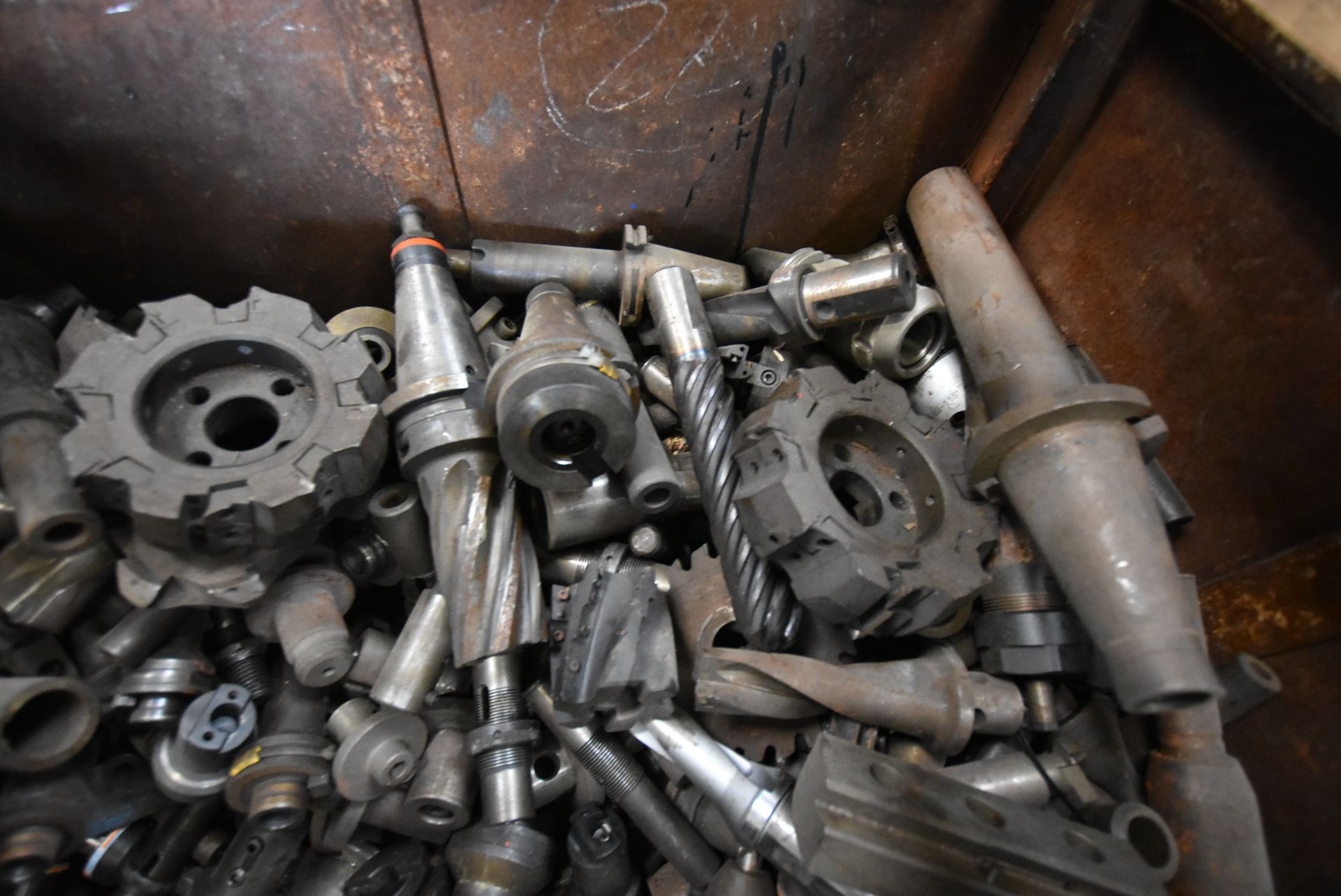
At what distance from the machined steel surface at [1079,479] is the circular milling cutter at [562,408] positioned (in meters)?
0.89

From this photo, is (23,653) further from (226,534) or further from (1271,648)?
(1271,648)

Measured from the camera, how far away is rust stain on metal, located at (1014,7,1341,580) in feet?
5.43

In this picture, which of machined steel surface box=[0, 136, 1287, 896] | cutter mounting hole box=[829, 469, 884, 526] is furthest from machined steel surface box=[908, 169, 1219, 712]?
cutter mounting hole box=[829, 469, 884, 526]

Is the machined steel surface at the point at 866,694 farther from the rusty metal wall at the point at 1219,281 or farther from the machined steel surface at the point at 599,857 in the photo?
the rusty metal wall at the point at 1219,281

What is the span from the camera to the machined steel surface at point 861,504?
1601mm

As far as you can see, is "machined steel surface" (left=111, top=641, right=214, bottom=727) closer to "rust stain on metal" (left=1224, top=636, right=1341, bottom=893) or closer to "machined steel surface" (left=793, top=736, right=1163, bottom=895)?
"machined steel surface" (left=793, top=736, right=1163, bottom=895)

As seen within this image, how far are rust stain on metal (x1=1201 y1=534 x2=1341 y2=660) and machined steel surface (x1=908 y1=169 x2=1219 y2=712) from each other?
0.46 m

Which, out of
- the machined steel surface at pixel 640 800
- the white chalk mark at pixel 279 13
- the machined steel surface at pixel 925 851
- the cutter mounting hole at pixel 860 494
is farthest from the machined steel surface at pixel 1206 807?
the white chalk mark at pixel 279 13

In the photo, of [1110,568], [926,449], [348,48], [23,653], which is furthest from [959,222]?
[23,653]

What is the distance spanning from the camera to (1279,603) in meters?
1.72

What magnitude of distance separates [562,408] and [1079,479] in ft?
3.80

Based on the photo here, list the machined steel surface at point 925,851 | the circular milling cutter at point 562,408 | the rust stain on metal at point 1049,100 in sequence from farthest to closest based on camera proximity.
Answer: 1. the rust stain on metal at point 1049,100
2. the circular milling cutter at point 562,408
3. the machined steel surface at point 925,851

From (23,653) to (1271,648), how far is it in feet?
9.89

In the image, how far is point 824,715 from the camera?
1.74 m
